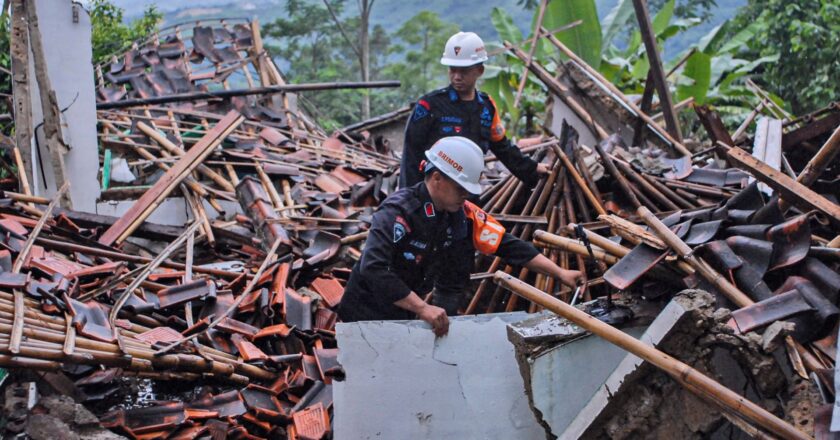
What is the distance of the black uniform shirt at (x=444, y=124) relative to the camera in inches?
236

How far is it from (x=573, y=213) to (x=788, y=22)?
12894mm

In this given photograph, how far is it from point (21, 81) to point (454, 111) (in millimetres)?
4247

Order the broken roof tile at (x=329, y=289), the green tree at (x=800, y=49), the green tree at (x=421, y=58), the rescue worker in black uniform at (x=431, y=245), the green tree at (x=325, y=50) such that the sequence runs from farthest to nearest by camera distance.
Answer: the green tree at (x=421, y=58) → the green tree at (x=325, y=50) → the green tree at (x=800, y=49) → the broken roof tile at (x=329, y=289) → the rescue worker in black uniform at (x=431, y=245)

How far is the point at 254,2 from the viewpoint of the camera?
61188 mm

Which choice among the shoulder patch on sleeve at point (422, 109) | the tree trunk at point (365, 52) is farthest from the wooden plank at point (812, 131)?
the tree trunk at point (365, 52)

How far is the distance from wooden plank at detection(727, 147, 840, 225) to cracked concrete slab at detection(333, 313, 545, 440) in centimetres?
163

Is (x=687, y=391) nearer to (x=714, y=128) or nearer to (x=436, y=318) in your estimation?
(x=436, y=318)

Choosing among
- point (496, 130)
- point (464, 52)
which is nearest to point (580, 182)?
point (496, 130)

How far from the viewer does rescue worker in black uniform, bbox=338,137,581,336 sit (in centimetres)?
459

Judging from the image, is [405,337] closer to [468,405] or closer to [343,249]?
[468,405]

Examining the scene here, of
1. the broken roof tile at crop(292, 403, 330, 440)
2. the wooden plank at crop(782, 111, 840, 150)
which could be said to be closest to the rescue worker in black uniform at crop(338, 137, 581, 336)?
the broken roof tile at crop(292, 403, 330, 440)

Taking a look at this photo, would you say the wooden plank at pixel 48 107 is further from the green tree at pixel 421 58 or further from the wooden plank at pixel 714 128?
the green tree at pixel 421 58

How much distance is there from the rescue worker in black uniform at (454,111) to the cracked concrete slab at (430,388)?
5.44 feet

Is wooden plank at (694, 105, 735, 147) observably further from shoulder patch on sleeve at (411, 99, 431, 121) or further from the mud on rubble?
the mud on rubble
